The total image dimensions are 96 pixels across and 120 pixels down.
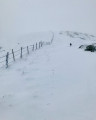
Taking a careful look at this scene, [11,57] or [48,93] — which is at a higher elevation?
[48,93]

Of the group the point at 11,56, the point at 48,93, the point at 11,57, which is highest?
the point at 48,93

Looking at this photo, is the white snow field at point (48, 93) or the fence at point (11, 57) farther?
the fence at point (11, 57)

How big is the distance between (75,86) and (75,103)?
2.81m

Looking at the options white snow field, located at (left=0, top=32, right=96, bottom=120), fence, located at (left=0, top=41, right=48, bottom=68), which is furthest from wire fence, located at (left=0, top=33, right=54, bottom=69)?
white snow field, located at (left=0, top=32, right=96, bottom=120)

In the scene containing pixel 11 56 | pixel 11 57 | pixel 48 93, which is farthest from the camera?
pixel 11 56

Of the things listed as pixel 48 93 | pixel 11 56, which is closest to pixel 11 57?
pixel 11 56

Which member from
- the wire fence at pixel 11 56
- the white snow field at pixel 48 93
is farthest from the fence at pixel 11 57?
the white snow field at pixel 48 93

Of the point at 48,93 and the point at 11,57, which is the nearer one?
the point at 48,93

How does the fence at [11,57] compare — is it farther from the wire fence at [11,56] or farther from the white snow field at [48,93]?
the white snow field at [48,93]

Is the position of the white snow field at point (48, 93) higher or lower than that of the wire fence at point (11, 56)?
higher

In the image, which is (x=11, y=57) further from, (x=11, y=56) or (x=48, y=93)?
(x=48, y=93)

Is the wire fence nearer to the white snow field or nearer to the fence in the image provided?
the fence

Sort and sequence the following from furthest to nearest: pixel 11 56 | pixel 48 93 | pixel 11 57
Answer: pixel 11 56 < pixel 11 57 < pixel 48 93

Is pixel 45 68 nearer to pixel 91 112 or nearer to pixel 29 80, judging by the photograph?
pixel 29 80
